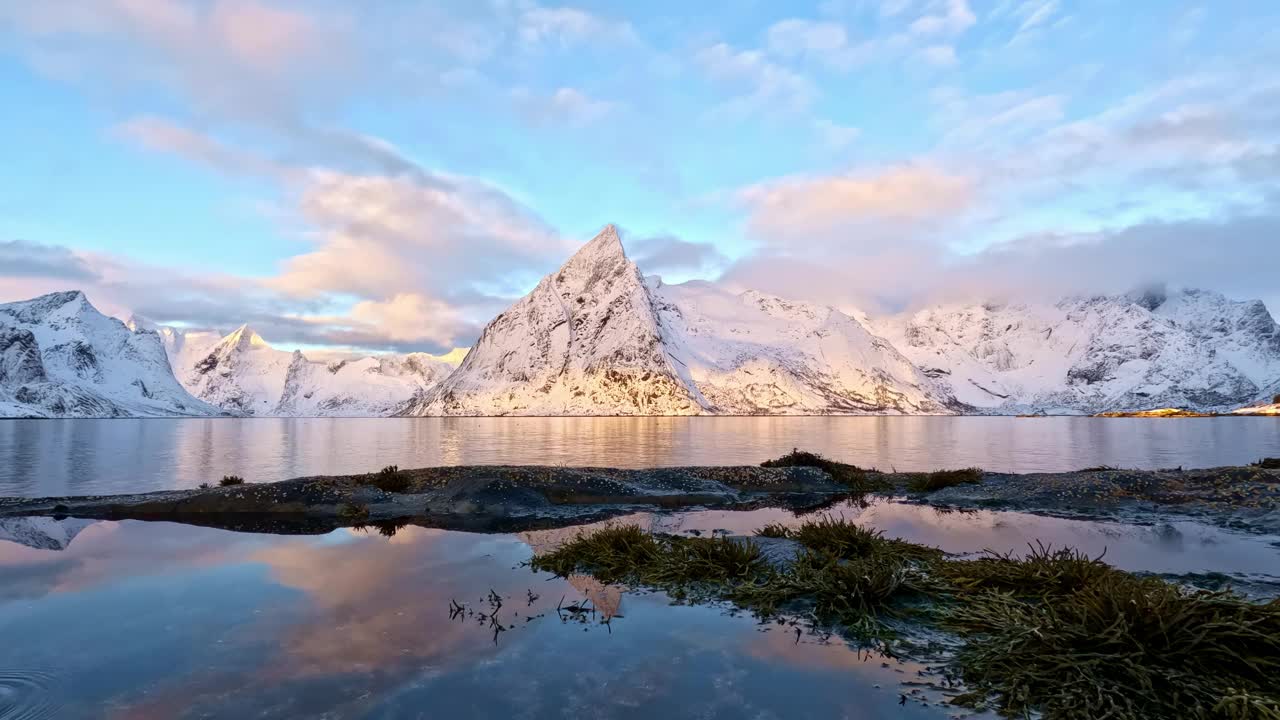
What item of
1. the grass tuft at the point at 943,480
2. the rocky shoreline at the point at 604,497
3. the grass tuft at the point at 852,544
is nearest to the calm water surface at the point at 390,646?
the grass tuft at the point at 852,544

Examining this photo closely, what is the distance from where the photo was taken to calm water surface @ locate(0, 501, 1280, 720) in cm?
613

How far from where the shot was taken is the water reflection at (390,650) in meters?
6.12

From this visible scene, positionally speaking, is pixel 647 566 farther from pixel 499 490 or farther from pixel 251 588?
pixel 499 490

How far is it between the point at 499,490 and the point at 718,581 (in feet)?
42.2

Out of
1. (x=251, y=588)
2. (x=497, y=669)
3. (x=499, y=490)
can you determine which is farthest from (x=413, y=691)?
(x=499, y=490)

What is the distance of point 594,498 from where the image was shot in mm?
24094

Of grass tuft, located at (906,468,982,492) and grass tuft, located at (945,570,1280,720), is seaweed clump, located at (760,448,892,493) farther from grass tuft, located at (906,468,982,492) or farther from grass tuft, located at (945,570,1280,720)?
grass tuft, located at (945,570,1280,720)

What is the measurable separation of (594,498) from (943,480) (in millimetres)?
16988

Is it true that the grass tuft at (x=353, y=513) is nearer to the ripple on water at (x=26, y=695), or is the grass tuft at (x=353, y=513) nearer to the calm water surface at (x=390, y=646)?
the calm water surface at (x=390, y=646)

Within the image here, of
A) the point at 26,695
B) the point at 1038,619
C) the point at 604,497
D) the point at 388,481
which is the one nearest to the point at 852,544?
the point at 1038,619

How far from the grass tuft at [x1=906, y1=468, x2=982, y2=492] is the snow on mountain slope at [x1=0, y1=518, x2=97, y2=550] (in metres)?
30.5

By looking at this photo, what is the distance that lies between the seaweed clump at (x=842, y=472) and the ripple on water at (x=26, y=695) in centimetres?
2814

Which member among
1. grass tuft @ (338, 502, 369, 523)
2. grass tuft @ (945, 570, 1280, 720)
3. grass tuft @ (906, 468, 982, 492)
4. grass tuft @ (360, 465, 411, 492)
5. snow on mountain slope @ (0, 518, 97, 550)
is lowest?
grass tuft @ (906, 468, 982, 492)

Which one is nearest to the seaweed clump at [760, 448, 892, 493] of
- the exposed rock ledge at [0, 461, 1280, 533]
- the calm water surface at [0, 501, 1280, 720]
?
the exposed rock ledge at [0, 461, 1280, 533]
